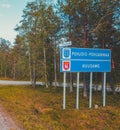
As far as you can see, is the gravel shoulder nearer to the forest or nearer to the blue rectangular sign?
the blue rectangular sign

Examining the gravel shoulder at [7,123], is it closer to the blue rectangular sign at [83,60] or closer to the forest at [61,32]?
the blue rectangular sign at [83,60]

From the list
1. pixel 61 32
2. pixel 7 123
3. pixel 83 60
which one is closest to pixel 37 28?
pixel 61 32

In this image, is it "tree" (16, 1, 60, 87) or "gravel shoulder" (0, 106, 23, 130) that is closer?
"gravel shoulder" (0, 106, 23, 130)

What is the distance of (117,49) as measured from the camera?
73.5ft

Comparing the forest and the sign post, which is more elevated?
the forest

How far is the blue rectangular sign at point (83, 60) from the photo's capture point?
13.4m

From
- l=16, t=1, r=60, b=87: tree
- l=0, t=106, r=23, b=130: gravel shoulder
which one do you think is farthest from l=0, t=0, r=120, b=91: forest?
l=0, t=106, r=23, b=130: gravel shoulder

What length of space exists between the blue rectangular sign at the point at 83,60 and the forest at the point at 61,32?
3644 millimetres

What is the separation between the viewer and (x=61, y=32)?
27.9 meters

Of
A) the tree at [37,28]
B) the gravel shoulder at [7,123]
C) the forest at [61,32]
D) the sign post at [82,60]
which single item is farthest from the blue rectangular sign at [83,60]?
the tree at [37,28]

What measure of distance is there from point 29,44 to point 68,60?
18352mm

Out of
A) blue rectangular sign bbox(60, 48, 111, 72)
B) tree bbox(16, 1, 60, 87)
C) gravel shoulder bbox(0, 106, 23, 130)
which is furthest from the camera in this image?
tree bbox(16, 1, 60, 87)

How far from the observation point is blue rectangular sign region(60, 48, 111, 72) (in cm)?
1344

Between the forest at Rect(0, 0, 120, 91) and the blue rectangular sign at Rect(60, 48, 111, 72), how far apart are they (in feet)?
12.0
